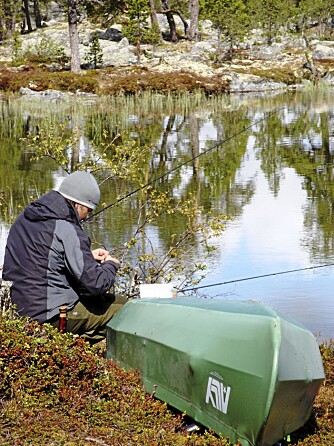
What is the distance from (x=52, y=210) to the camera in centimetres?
478

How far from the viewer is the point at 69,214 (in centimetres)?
482

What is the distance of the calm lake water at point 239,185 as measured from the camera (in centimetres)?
818

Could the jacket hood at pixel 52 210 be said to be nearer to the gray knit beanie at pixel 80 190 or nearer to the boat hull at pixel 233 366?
the gray knit beanie at pixel 80 190

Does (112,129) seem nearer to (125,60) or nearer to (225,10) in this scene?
(125,60)

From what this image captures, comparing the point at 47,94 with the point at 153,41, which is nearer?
the point at 47,94

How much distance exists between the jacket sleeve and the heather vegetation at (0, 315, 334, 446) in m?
0.42

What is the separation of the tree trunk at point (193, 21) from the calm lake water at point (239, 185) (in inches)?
1187

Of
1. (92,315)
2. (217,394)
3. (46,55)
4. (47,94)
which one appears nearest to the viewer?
→ (217,394)

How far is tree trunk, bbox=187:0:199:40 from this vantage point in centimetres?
5804

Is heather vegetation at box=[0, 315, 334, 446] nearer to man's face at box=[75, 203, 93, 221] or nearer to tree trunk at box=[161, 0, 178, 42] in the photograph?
man's face at box=[75, 203, 93, 221]

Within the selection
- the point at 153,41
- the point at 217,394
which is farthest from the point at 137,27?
the point at 217,394

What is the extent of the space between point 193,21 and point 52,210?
55.5 m

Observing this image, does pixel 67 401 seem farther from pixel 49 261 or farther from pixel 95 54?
pixel 95 54

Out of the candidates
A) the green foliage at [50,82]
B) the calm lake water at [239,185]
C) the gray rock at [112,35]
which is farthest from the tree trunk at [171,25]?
the calm lake water at [239,185]
